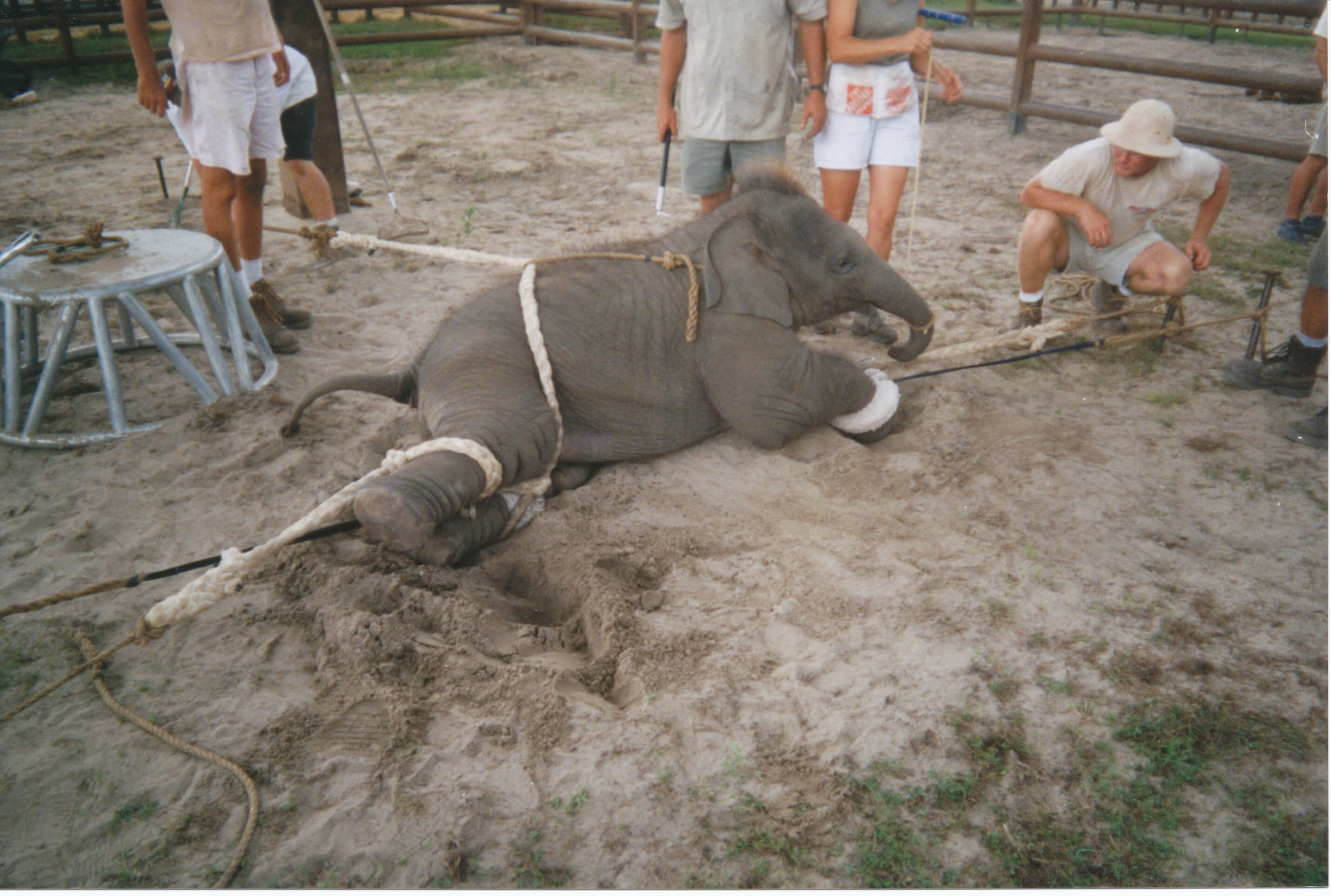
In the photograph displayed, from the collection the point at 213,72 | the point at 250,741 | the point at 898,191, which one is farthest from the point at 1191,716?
the point at 213,72

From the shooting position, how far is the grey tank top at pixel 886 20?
4457 millimetres

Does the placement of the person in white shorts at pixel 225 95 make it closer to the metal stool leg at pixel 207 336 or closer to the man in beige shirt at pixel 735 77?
the metal stool leg at pixel 207 336

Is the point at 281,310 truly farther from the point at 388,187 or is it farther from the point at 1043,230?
the point at 1043,230

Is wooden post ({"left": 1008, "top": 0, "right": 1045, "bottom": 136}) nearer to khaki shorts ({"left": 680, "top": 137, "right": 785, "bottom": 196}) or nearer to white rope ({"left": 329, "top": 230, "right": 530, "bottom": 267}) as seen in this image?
khaki shorts ({"left": 680, "top": 137, "right": 785, "bottom": 196})

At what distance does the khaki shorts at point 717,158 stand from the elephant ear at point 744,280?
94cm

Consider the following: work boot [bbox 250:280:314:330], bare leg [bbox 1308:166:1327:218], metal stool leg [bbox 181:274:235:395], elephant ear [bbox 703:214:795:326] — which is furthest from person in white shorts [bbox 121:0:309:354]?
bare leg [bbox 1308:166:1327:218]

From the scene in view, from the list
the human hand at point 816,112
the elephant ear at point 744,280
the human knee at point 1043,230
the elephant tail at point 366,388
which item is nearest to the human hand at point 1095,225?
the human knee at point 1043,230

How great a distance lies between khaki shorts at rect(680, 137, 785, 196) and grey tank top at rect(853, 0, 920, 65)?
0.63 metres

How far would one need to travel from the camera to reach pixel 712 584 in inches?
123

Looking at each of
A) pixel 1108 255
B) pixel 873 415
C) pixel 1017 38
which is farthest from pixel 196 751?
pixel 1017 38

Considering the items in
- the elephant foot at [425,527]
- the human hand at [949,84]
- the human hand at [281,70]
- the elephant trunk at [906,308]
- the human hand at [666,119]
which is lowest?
the elephant foot at [425,527]

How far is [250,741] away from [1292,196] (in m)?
7.45

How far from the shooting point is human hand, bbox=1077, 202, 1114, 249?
4570 millimetres

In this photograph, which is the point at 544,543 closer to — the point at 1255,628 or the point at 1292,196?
the point at 1255,628
